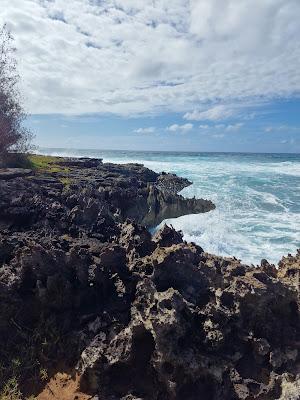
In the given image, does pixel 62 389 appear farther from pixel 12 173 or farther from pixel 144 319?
pixel 12 173

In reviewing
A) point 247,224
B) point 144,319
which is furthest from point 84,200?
point 247,224

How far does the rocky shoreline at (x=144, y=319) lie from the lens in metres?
7.87

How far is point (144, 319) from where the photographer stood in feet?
27.5

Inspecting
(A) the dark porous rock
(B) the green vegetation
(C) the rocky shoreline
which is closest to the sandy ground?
(C) the rocky shoreline

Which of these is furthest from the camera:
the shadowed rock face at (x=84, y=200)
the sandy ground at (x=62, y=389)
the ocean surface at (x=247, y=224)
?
the ocean surface at (x=247, y=224)

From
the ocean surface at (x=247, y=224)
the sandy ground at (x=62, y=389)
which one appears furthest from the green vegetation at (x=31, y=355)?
the ocean surface at (x=247, y=224)

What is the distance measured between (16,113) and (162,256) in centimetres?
2302

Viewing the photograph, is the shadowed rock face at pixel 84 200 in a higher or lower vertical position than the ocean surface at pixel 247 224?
higher

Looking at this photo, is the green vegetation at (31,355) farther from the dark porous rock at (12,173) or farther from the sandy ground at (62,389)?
the dark porous rock at (12,173)

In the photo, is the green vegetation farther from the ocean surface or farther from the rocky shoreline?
the ocean surface

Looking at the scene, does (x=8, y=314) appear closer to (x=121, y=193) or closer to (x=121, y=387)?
(x=121, y=387)

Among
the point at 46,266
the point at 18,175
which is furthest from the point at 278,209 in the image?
the point at 46,266

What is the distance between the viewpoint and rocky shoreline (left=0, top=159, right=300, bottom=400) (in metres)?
7.87

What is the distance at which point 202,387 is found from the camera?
25.7 ft
